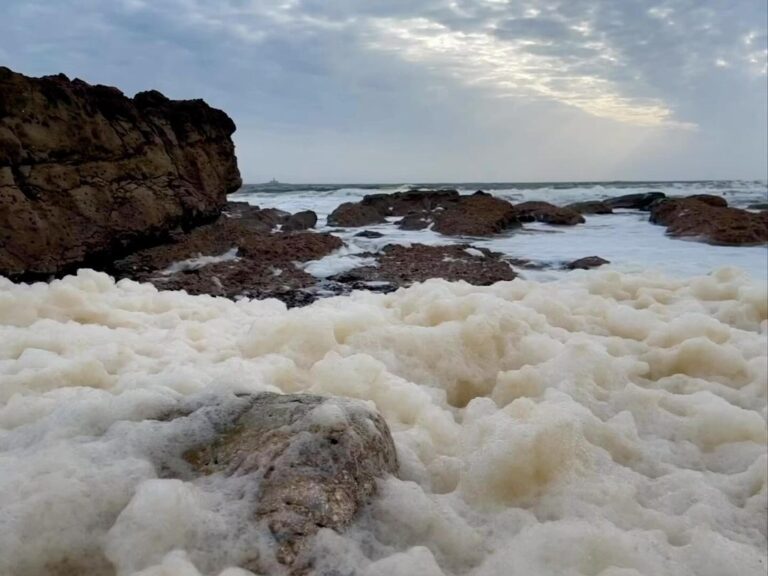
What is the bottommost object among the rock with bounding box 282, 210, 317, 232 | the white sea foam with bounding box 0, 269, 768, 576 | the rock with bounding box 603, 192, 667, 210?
the white sea foam with bounding box 0, 269, 768, 576

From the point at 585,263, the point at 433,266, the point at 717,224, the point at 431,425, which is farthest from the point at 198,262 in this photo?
the point at 717,224

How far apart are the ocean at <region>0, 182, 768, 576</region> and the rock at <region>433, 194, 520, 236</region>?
6.82 m

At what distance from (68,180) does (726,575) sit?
637 cm

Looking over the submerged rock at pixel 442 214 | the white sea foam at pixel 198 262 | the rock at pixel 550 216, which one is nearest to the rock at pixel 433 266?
the white sea foam at pixel 198 262

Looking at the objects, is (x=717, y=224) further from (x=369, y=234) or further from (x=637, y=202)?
(x=637, y=202)

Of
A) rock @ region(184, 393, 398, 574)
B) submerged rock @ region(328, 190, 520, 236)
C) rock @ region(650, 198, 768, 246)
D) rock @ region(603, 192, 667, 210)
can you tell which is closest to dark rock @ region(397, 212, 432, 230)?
submerged rock @ region(328, 190, 520, 236)

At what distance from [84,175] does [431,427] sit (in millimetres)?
5307

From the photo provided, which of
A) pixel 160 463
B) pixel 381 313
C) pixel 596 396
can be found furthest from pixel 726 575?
pixel 381 313

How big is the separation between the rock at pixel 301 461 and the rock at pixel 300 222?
9391 millimetres

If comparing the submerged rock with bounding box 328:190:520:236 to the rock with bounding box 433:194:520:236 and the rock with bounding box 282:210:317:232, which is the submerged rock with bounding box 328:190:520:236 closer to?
the rock with bounding box 433:194:520:236

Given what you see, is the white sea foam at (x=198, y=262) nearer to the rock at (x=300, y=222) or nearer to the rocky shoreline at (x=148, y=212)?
the rocky shoreline at (x=148, y=212)

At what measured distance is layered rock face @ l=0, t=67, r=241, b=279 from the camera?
18.8 feet

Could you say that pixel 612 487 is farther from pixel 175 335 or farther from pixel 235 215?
pixel 235 215

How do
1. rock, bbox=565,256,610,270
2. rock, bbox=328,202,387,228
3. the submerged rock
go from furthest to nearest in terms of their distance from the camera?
rock, bbox=328,202,387,228
the submerged rock
rock, bbox=565,256,610,270
